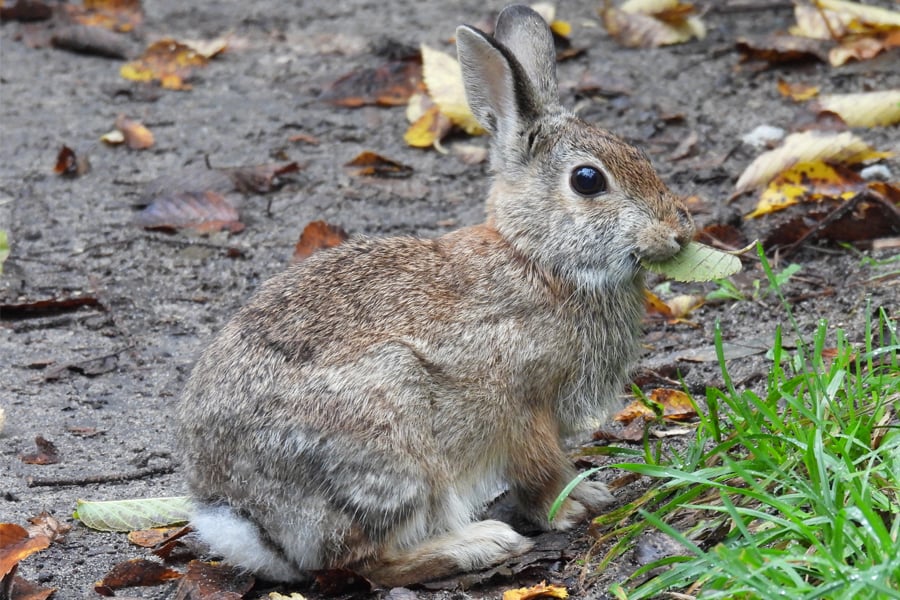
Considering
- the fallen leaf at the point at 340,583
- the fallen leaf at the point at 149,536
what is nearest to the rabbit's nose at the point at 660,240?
the fallen leaf at the point at 340,583

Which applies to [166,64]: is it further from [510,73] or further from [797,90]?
[510,73]

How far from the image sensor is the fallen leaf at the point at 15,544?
12.9 ft

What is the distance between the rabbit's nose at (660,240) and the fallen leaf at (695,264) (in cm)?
7

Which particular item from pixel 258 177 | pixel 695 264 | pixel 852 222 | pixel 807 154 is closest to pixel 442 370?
pixel 695 264

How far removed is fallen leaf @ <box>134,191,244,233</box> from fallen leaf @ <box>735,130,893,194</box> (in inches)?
113

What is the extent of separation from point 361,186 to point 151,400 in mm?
2473

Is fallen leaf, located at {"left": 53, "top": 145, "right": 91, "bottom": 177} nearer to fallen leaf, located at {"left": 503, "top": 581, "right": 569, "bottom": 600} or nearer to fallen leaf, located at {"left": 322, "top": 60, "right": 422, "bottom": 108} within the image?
fallen leaf, located at {"left": 322, "top": 60, "right": 422, "bottom": 108}

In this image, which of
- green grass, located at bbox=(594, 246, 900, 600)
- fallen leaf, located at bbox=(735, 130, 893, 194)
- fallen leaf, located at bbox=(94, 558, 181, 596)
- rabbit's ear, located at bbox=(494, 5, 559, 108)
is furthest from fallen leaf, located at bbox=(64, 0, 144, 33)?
green grass, located at bbox=(594, 246, 900, 600)

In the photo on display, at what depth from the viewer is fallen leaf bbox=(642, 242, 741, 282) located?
4242 millimetres

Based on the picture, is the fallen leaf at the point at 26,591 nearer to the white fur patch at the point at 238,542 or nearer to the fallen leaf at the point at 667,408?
the white fur patch at the point at 238,542

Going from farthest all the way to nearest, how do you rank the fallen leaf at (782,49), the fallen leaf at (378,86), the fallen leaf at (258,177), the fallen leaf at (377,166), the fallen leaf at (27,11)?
the fallen leaf at (27,11) → the fallen leaf at (378,86) → the fallen leaf at (782,49) → the fallen leaf at (377,166) → the fallen leaf at (258,177)

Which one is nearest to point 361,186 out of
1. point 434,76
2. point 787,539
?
point 434,76

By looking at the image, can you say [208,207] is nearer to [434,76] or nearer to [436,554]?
[434,76]

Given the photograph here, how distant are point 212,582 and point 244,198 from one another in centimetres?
374
